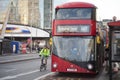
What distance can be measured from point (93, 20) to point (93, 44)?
1.26 m

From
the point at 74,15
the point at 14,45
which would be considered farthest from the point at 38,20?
the point at 74,15

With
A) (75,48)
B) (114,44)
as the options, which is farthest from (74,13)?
(114,44)

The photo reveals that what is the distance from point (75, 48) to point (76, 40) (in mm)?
424

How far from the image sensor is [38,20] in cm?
12612

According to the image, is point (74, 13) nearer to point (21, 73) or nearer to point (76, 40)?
point (76, 40)

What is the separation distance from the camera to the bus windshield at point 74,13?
20.5m

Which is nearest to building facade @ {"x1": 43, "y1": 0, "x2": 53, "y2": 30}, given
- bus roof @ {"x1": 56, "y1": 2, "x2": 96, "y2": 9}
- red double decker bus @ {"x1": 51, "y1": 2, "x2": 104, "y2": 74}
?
bus roof @ {"x1": 56, "y1": 2, "x2": 96, "y2": 9}

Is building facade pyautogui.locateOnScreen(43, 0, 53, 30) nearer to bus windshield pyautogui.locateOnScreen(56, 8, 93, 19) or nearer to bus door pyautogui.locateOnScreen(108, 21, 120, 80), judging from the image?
bus windshield pyautogui.locateOnScreen(56, 8, 93, 19)

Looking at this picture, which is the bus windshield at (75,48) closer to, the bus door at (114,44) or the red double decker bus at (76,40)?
the red double decker bus at (76,40)

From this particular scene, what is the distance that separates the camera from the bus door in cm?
1606

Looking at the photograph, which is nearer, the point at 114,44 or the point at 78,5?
the point at 114,44

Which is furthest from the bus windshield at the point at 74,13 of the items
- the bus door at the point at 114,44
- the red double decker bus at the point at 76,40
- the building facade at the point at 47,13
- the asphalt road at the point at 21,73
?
the building facade at the point at 47,13

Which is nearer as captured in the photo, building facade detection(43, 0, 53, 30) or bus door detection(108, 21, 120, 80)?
bus door detection(108, 21, 120, 80)

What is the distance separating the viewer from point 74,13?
813 inches
